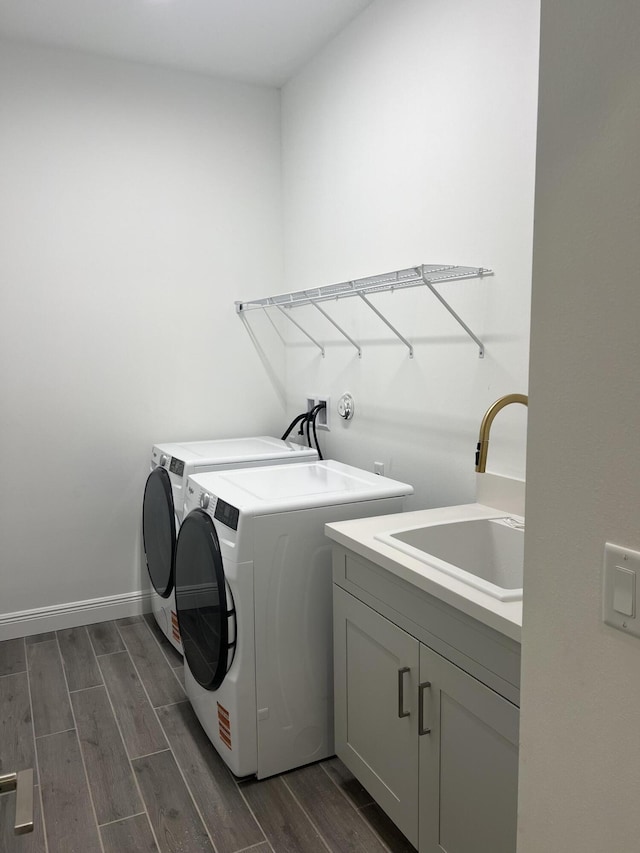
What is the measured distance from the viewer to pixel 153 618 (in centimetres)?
326

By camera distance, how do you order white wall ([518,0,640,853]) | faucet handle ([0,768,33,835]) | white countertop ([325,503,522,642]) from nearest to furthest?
1. white wall ([518,0,640,853])
2. faucet handle ([0,768,33,835])
3. white countertop ([325,503,522,642])

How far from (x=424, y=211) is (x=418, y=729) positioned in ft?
5.44

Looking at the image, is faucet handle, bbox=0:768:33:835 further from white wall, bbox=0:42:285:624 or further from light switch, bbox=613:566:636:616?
white wall, bbox=0:42:285:624

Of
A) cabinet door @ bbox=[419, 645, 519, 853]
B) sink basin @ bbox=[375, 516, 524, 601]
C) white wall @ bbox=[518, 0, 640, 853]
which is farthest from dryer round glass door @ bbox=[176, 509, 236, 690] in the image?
white wall @ bbox=[518, 0, 640, 853]

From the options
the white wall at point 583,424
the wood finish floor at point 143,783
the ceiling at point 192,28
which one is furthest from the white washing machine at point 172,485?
the white wall at point 583,424

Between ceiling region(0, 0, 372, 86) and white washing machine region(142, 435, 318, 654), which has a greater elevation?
ceiling region(0, 0, 372, 86)

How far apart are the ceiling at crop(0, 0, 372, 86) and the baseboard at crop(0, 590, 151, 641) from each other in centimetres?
251

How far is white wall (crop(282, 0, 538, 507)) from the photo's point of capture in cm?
196

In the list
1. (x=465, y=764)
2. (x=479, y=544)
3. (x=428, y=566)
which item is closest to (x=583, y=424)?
(x=428, y=566)

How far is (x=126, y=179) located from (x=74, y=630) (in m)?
2.12

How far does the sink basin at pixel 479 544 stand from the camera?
1852 mm

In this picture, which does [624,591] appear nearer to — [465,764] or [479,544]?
[465,764]

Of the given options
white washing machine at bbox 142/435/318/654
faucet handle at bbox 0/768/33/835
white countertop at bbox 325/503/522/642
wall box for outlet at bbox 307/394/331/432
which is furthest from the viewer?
wall box for outlet at bbox 307/394/331/432

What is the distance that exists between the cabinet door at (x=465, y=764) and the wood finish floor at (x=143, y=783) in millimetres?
341
